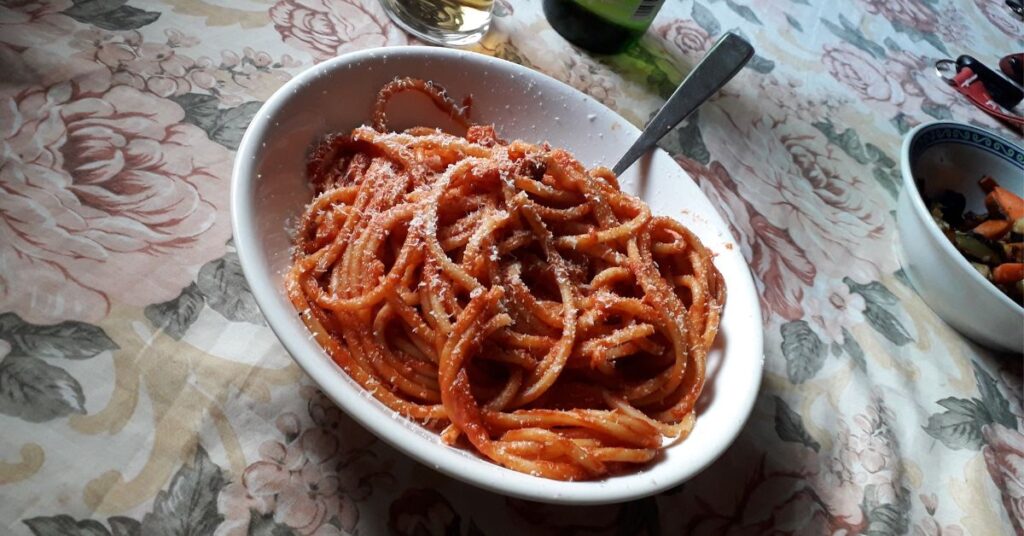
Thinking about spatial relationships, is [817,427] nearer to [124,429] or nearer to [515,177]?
[515,177]

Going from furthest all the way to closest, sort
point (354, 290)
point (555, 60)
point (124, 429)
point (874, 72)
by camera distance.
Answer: point (874, 72)
point (555, 60)
point (354, 290)
point (124, 429)

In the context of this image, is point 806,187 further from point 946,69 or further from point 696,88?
point 946,69

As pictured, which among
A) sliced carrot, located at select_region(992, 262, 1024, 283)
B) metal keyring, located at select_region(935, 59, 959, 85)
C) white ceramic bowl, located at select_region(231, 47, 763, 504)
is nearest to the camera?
white ceramic bowl, located at select_region(231, 47, 763, 504)

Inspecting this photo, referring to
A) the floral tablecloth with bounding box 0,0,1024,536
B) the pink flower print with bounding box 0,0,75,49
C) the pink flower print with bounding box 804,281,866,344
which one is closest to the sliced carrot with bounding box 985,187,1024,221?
the floral tablecloth with bounding box 0,0,1024,536

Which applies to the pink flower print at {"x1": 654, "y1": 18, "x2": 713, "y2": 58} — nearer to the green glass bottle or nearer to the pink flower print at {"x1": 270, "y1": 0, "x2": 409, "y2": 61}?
the green glass bottle

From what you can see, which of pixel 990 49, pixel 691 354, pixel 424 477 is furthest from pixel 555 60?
pixel 990 49

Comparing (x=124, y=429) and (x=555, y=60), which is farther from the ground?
(x=555, y=60)
